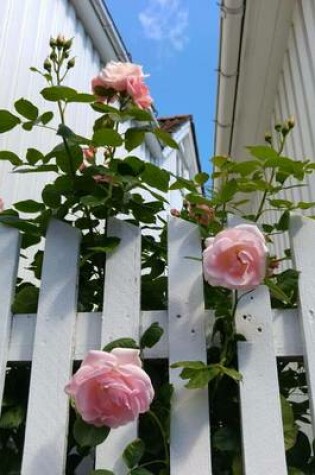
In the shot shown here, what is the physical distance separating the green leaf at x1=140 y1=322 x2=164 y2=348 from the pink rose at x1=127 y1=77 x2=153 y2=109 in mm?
534

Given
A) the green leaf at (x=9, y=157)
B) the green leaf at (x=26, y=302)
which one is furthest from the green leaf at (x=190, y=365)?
the green leaf at (x=9, y=157)

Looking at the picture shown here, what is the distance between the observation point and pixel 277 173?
1.28 metres

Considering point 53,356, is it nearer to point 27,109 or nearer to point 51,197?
point 51,197

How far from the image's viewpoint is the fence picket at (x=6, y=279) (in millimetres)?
1122

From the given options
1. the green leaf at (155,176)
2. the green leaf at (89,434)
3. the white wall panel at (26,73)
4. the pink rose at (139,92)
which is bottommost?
the green leaf at (89,434)

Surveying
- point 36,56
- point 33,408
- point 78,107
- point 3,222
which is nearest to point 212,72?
point 78,107

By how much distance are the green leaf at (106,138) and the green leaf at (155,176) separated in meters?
0.09

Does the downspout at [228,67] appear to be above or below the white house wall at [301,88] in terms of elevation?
above

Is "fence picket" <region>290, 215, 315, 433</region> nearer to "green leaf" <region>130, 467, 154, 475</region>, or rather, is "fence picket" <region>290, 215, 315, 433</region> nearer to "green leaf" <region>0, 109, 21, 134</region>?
"green leaf" <region>130, 467, 154, 475</region>

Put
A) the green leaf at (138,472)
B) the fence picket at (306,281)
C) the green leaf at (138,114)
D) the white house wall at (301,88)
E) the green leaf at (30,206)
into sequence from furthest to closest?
the white house wall at (301,88), the green leaf at (30,206), the green leaf at (138,114), the fence picket at (306,281), the green leaf at (138,472)

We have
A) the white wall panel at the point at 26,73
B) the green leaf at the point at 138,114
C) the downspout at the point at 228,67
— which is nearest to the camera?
the green leaf at the point at 138,114

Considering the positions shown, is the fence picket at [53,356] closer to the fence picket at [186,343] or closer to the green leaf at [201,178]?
the fence picket at [186,343]

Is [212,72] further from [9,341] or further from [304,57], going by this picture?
[9,341]

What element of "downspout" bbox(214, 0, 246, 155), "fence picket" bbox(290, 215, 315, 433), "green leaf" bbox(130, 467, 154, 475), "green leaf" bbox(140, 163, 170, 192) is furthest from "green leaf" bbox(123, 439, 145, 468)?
"downspout" bbox(214, 0, 246, 155)
